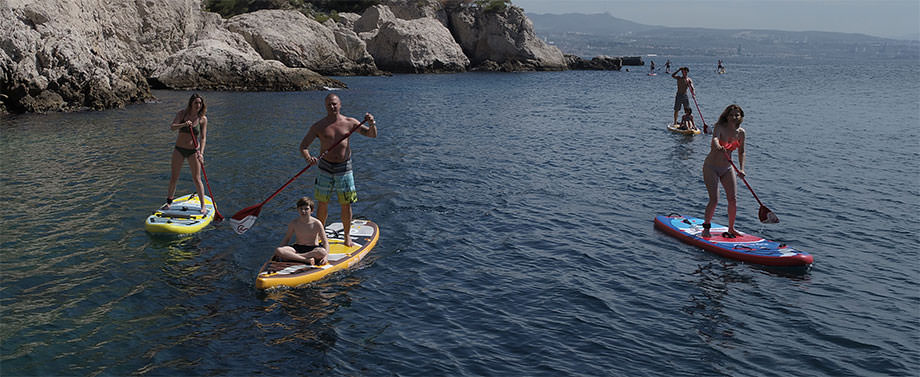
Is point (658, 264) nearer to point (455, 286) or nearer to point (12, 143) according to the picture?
point (455, 286)

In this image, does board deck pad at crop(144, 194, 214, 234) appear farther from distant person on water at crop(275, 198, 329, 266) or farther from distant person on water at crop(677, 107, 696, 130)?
distant person on water at crop(677, 107, 696, 130)

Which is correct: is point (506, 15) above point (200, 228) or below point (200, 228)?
above

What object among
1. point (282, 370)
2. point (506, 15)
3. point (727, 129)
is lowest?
point (282, 370)

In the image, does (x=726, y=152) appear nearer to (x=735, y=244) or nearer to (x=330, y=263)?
(x=735, y=244)

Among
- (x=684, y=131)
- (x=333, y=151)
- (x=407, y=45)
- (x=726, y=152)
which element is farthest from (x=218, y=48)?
(x=726, y=152)

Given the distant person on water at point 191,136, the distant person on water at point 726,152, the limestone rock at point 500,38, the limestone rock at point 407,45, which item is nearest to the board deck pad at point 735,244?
the distant person on water at point 726,152

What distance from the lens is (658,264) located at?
40.3 ft

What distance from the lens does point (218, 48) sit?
51.3 m

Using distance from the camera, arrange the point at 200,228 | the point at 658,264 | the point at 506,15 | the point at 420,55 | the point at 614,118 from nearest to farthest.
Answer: the point at 658,264 → the point at 200,228 → the point at 614,118 → the point at 420,55 → the point at 506,15

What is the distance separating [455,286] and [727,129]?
5.86m

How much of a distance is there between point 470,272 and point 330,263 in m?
2.44

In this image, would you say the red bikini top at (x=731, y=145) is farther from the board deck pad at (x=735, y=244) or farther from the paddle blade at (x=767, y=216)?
the board deck pad at (x=735, y=244)

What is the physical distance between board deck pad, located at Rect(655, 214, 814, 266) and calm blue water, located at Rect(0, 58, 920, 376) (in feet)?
0.78

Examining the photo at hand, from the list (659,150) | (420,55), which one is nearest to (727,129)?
(659,150)
